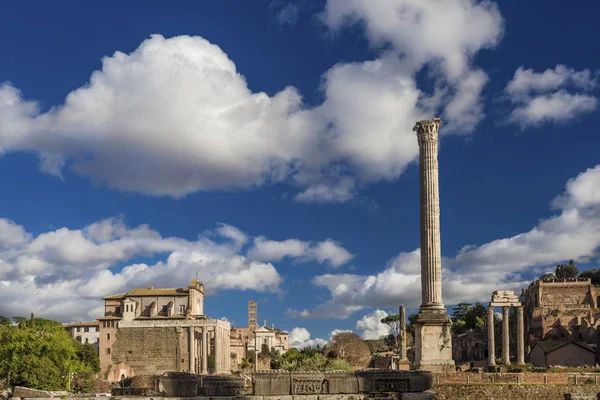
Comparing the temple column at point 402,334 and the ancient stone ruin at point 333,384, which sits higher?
the ancient stone ruin at point 333,384

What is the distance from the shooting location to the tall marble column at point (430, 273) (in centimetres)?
2700

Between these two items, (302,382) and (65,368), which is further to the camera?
(65,368)

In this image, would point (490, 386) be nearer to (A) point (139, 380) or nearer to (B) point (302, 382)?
(B) point (302, 382)

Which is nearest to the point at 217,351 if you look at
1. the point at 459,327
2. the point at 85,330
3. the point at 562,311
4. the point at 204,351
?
the point at 204,351

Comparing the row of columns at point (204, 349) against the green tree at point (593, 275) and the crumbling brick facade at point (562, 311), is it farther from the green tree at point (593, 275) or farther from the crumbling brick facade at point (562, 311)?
the green tree at point (593, 275)

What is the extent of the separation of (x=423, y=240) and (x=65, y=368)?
101ft

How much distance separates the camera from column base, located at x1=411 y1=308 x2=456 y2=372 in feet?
87.9

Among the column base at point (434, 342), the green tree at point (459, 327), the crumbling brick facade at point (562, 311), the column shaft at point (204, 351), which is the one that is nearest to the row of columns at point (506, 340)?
the crumbling brick facade at point (562, 311)

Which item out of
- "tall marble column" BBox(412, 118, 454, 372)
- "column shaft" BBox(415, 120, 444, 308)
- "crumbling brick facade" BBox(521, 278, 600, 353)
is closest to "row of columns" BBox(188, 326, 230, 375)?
"crumbling brick facade" BBox(521, 278, 600, 353)

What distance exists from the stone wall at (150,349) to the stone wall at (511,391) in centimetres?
7395

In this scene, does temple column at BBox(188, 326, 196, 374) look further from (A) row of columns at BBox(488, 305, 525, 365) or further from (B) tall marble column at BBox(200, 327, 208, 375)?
(A) row of columns at BBox(488, 305, 525, 365)

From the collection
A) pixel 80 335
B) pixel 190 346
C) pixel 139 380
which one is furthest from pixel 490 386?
pixel 80 335

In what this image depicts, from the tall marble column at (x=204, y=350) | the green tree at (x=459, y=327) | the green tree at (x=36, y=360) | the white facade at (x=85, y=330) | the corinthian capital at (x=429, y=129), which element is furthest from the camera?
the green tree at (x=459, y=327)

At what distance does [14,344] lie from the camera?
48031 millimetres
